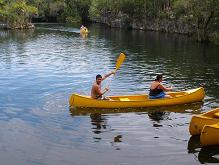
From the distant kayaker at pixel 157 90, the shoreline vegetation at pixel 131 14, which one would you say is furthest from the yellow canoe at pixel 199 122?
the shoreline vegetation at pixel 131 14

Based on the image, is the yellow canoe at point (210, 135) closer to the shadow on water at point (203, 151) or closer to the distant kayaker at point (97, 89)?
the shadow on water at point (203, 151)

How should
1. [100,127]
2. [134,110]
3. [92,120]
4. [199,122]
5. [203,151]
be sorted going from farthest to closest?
[134,110], [92,120], [100,127], [199,122], [203,151]

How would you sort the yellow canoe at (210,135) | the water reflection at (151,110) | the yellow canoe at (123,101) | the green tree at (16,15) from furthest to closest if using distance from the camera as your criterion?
→ the green tree at (16,15), the yellow canoe at (123,101), the water reflection at (151,110), the yellow canoe at (210,135)

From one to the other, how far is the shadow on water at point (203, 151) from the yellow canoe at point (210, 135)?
32cm

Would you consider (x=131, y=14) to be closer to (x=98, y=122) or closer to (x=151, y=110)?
(x=151, y=110)

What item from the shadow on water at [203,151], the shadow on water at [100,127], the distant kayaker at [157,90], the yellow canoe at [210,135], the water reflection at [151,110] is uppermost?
the distant kayaker at [157,90]

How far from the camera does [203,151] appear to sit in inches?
688

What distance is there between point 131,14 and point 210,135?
88655 mm

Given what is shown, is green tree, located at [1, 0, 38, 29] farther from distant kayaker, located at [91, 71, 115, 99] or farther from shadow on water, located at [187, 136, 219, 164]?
shadow on water, located at [187, 136, 219, 164]

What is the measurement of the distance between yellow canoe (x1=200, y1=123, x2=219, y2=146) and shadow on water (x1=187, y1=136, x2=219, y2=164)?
317mm

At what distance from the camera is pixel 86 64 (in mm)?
41969

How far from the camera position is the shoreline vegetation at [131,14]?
64.0 m

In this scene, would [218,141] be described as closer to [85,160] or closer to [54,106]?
[85,160]

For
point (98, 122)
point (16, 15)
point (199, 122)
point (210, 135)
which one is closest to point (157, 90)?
point (98, 122)
